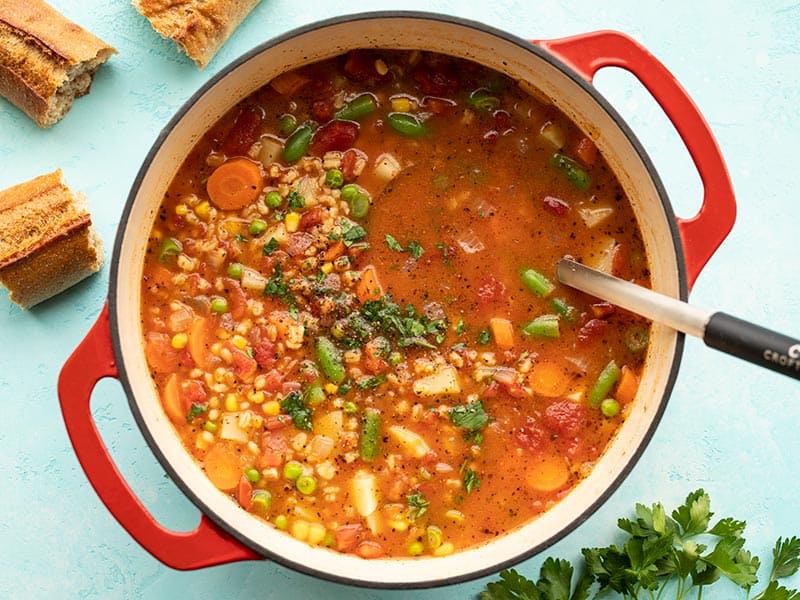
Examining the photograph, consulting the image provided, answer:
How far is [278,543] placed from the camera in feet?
11.5

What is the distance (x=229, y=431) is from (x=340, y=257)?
747 mm

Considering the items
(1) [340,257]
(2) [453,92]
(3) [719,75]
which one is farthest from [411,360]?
(3) [719,75]

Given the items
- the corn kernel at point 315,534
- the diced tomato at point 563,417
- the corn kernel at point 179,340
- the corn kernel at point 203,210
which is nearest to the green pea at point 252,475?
the corn kernel at point 315,534

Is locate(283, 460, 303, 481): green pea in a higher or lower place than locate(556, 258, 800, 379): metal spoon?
lower

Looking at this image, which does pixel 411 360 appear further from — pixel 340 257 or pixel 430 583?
pixel 430 583

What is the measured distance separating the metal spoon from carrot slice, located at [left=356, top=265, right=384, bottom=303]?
2.12 ft

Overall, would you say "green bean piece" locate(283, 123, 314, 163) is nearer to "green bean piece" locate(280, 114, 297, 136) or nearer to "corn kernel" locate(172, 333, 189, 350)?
"green bean piece" locate(280, 114, 297, 136)

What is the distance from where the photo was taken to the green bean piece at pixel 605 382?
11.8 ft

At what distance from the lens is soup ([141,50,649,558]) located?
11.8 feet

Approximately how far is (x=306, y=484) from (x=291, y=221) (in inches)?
37.3

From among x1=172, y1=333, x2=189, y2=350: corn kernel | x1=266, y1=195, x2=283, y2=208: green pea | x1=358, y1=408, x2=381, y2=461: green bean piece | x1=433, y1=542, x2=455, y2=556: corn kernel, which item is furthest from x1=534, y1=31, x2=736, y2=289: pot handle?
x1=172, y1=333, x2=189, y2=350: corn kernel

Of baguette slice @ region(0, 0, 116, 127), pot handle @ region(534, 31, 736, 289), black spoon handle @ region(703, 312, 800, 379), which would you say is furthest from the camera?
baguette slice @ region(0, 0, 116, 127)

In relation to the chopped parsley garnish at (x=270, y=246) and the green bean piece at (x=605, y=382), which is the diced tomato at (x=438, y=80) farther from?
the green bean piece at (x=605, y=382)

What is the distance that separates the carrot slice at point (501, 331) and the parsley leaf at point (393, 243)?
16.5 inches
